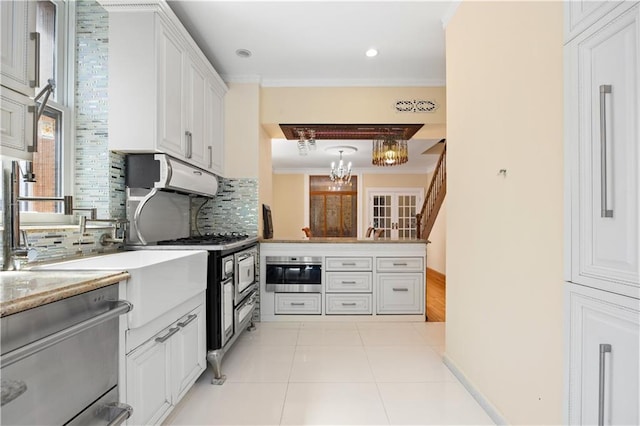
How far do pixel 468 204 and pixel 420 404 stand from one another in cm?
128

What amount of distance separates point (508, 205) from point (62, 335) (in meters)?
1.89

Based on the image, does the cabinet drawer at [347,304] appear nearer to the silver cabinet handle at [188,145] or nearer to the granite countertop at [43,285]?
the silver cabinet handle at [188,145]

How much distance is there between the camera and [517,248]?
1.47 meters

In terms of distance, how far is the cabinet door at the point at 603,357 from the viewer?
2.90 feet

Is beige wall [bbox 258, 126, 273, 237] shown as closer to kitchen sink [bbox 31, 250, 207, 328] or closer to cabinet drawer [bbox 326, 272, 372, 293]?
cabinet drawer [bbox 326, 272, 372, 293]

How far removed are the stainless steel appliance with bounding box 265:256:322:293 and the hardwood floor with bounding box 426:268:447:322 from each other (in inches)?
54.6

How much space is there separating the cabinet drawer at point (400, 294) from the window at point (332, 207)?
17.3 feet

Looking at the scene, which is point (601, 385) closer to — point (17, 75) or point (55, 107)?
point (17, 75)

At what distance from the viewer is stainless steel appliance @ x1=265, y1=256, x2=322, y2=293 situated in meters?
3.43

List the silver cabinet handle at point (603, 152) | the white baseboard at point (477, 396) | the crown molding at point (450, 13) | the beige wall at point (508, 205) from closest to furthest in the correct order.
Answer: the silver cabinet handle at point (603, 152)
the beige wall at point (508, 205)
the white baseboard at point (477, 396)
the crown molding at point (450, 13)

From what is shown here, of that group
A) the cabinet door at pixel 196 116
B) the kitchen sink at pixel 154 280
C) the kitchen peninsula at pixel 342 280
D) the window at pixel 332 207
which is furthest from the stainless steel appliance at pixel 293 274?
the window at pixel 332 207

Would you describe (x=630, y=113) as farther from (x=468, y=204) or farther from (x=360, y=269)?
(x=360, y=269)

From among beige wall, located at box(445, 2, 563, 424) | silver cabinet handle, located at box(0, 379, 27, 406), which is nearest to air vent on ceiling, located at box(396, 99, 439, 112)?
beige wall, located at box(445, 2, 563, 424)

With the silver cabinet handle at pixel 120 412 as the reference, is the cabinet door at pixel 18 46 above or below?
above
